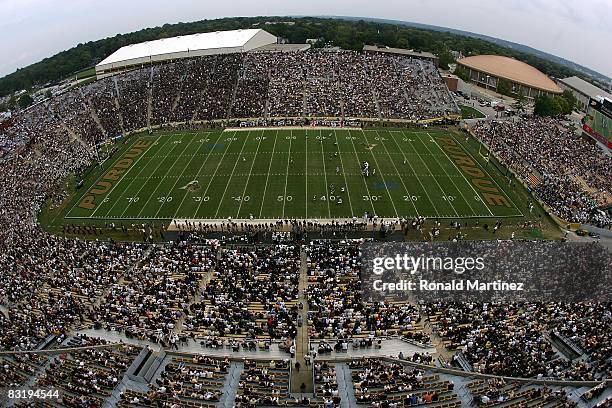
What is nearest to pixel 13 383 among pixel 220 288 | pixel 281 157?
pixel 220 288

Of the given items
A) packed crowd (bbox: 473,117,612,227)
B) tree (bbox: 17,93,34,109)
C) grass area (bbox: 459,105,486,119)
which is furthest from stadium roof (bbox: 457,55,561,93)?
tree (bbox: 17,93,34,109)

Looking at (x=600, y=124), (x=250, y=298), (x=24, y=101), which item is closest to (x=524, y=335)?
(x=250, y=298)

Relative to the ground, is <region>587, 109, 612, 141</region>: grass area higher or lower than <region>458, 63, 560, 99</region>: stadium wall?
lower

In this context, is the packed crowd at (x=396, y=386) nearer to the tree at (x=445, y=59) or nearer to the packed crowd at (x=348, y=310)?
the packed crowd at (x=348, y=310)

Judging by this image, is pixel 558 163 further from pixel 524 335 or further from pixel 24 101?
pixel 24 101

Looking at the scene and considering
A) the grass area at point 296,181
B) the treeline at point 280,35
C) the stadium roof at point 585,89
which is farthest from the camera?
the treeline at point 280,35

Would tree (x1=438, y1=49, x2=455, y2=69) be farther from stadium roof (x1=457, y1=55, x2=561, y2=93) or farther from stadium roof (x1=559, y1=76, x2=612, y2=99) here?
stadium roof (x1=559, y1=76, x2=612, y2=99)

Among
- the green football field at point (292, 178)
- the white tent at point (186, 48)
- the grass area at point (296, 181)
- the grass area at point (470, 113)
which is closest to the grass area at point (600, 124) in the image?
the grass area at point (470, 113)
